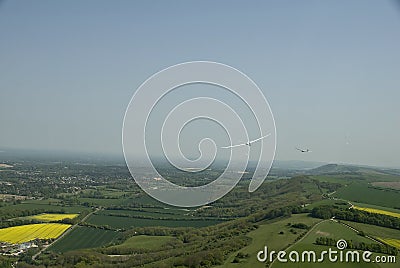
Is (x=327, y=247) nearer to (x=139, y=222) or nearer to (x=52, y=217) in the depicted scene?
(x=139, y=222)

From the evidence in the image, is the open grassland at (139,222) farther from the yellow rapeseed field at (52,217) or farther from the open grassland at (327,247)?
the open grassland at (327,247)

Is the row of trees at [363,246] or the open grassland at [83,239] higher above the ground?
the row of trees at [363,246]

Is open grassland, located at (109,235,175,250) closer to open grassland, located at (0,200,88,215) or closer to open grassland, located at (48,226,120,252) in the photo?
open grassland, located at (48,226,120,252)

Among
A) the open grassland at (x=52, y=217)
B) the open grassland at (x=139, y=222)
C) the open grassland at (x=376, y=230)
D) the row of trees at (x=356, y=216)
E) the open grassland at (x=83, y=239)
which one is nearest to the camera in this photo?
the open grassland at (x=376, y=230)

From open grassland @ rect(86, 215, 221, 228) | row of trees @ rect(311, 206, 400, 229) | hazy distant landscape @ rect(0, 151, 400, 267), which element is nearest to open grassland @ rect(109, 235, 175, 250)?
hazy distant landscape @ rect(0, 151, 400, 267)

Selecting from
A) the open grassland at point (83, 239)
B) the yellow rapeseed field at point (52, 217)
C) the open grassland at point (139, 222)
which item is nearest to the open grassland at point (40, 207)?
the yellow rapeseed field at point (52, 217)

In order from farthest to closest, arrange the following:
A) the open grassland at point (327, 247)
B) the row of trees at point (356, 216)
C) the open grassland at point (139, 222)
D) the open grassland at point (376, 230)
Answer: the open grassland at point (139, 222)
the row of trees at point (356, 216)
the open grassland at point (376, 230)
the open grassland at point (327, 247)

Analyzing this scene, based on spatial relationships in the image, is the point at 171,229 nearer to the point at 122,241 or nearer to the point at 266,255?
the point at 122,241

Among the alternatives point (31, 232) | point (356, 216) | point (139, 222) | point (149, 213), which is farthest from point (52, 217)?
point (356, 216)
